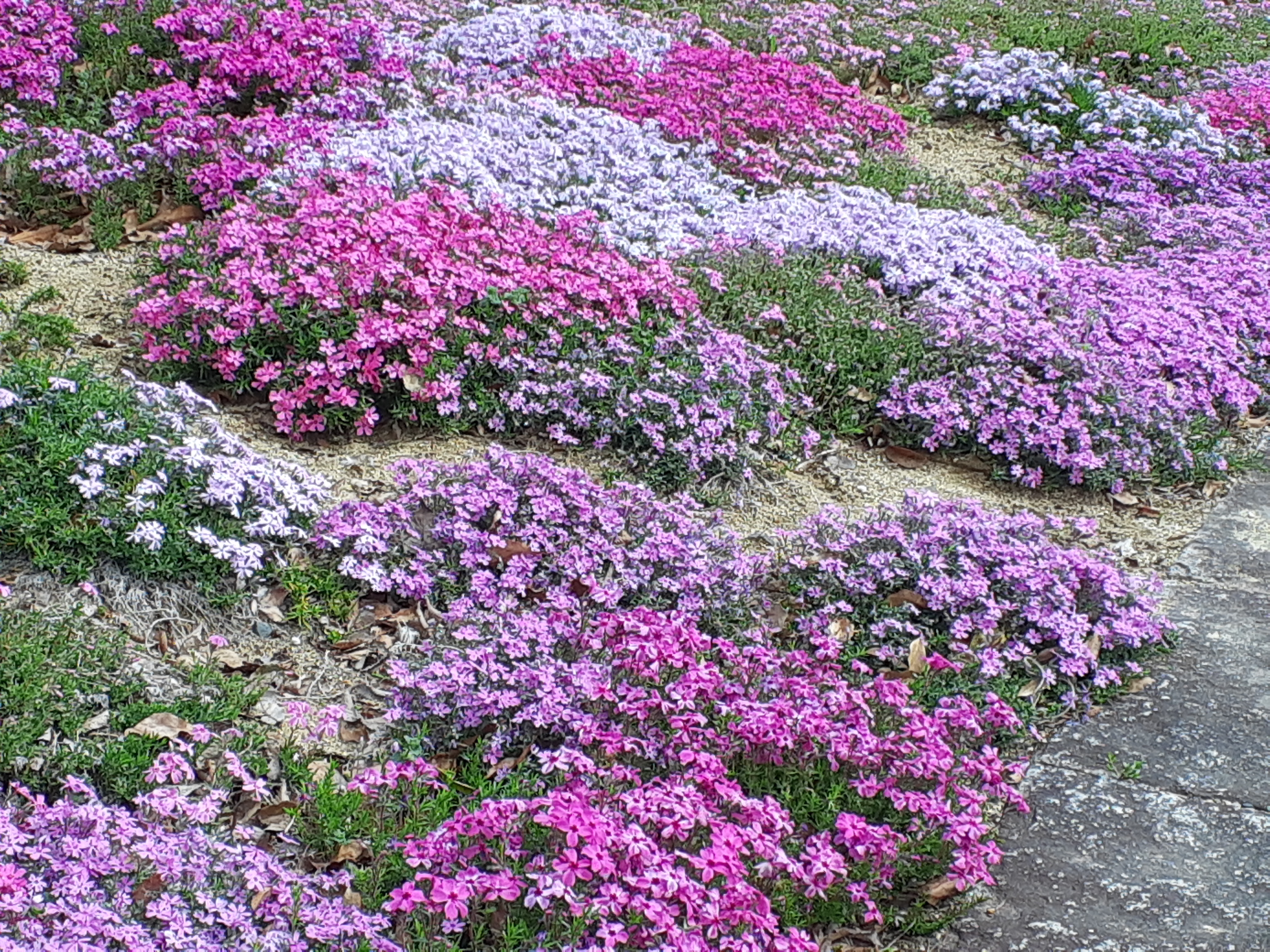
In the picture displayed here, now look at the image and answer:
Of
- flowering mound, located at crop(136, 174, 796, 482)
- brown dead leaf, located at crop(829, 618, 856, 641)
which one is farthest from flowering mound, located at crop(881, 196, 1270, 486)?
brown dead leaf, located at crop(829, 618, 856, 641)

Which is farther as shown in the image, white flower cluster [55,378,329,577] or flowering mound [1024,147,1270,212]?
flowering mound [1024,147,1270,212]

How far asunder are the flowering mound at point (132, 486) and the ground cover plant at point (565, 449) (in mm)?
17

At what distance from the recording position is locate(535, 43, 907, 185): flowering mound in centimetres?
854

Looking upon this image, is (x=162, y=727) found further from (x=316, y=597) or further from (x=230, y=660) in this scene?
(x=316, y=597)

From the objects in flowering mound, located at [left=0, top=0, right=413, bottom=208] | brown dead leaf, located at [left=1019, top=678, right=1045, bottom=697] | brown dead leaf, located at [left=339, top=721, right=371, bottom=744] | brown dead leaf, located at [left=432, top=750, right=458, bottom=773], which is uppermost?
flowering mound, located at [left=0, top=0, right=413, bottom=208]

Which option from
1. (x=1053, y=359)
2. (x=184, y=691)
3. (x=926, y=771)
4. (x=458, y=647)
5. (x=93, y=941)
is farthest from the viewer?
(x=1053, y=359)

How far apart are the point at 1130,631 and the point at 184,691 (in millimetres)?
3095

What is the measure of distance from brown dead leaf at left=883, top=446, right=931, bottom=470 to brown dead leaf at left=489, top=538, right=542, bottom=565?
2.17 metres

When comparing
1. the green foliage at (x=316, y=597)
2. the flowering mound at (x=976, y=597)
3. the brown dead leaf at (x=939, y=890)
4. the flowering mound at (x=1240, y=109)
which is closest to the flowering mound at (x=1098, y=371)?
the flowering mound at (x=976, y=597)

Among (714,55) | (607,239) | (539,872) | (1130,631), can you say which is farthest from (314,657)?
(714,55)

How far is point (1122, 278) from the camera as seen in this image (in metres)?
7.34

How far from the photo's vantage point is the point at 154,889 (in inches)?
114

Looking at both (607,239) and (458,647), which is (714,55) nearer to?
(607,239)

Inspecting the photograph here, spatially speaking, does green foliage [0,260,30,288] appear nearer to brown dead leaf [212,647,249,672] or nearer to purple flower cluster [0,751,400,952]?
brown dead leaf [212,647,249,672]
